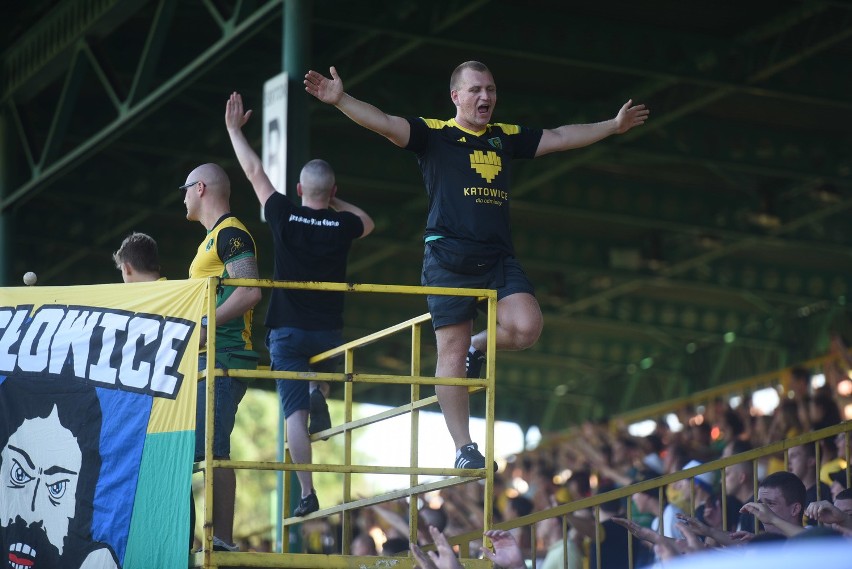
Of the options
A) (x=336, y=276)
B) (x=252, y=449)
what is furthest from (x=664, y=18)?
(x=252, y=449)

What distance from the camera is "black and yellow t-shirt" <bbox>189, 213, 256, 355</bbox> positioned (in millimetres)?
8250

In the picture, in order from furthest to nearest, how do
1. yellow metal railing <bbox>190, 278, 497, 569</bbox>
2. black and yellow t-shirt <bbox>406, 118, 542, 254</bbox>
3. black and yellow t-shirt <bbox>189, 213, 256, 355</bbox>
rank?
black and yellow t-shirt <bbox>189, 213, 256, 355</bbox> → black and yellow t-shirt <bbox>406, 118, 542, 254</bbox> → yellow metal railing <bbox>190, 278, 497, 569</bbox>

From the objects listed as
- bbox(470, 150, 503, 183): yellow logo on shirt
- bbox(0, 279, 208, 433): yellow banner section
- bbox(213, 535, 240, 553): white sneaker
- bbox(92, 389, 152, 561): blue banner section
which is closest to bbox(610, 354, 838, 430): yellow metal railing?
bbox(470, 150, 503, 183): yellow logo on shirt

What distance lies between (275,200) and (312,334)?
876mm

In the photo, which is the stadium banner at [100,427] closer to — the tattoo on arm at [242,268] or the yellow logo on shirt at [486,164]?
the tattoo on arm at [242,268]

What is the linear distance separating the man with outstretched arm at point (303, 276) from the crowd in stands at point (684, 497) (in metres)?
1.31

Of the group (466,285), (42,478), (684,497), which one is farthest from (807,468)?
(42,478)

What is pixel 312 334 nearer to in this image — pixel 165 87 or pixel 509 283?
pixel 509 283

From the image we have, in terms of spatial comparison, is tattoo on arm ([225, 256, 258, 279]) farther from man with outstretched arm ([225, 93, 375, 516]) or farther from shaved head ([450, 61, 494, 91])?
shaved head ([450, 61, 494, 91])

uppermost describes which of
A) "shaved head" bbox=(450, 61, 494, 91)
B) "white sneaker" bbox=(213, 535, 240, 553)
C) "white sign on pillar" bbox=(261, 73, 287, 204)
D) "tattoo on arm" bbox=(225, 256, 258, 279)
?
"white sign on pillar" bbox=(261, 73, 287, 204)

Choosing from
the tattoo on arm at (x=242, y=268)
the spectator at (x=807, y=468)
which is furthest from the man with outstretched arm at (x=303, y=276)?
the spectator at (x=807, y=468)

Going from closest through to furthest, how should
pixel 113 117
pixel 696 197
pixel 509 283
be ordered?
pixel 509 283
pixel 113 117
pixel 696 197

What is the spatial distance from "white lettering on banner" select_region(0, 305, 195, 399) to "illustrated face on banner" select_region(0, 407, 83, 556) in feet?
0.99

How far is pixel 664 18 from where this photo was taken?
1719 cm
